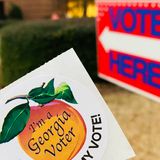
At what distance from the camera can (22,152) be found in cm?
193

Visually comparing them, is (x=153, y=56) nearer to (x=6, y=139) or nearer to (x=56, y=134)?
(x=56, y=134)

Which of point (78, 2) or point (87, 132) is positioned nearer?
point (87, 132)

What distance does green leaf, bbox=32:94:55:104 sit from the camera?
1.99 m

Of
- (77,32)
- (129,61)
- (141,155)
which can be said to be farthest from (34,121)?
(77,32)

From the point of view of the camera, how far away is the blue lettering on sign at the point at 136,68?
2.10 meters

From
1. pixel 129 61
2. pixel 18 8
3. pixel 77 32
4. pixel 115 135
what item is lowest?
pixel 18 8

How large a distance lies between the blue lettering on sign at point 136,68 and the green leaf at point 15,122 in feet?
1.60

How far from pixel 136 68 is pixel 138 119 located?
6.73 metres

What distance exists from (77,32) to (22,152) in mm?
9170

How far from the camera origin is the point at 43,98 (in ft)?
6.57

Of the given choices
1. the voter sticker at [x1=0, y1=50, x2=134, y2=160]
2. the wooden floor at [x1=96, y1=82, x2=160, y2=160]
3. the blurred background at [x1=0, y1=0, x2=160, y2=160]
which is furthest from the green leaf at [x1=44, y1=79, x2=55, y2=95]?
the blurred background at [x1=0, y1=0, x2=160, y2=160]

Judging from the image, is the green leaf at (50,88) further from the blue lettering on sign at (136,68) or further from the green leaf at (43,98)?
the blue lettering on sign at (136,68)

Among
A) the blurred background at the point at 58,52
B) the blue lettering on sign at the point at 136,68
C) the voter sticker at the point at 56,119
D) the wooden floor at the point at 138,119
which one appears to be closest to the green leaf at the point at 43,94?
the voter sticker at the point at 56,119

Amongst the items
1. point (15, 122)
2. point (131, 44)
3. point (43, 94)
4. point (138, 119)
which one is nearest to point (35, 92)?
point (43, 94)
